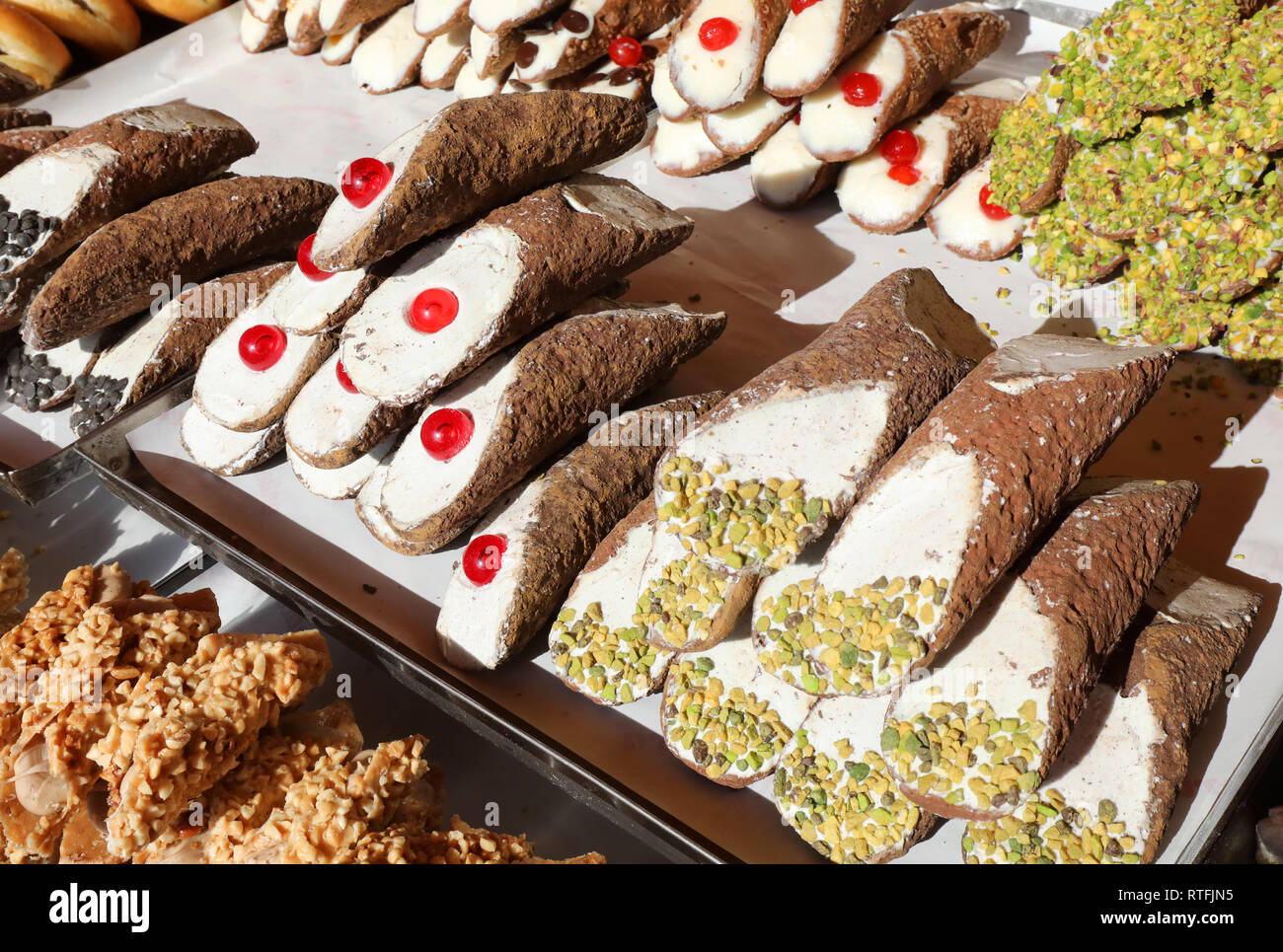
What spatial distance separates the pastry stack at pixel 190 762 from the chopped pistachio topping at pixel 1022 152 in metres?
2.10

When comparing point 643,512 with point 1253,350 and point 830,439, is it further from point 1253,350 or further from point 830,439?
point 1253,350

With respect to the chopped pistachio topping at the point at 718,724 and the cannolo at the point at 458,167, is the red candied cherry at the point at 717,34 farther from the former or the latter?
the chopped pistachio topping at the point at 718,724

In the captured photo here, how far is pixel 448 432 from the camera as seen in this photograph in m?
2.23

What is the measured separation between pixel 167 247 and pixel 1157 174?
2.61 m

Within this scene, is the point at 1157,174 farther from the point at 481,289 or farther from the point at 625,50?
the point at 625,50

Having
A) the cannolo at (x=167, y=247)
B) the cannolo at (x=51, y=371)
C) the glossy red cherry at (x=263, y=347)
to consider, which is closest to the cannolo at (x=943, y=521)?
the glossy red cherry at (x=263, y=347)

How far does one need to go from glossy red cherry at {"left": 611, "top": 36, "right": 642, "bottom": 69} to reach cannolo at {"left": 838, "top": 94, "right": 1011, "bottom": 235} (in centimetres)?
92

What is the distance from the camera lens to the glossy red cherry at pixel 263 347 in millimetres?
2570

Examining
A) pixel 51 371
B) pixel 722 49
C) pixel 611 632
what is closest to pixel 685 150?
pixel 722 49

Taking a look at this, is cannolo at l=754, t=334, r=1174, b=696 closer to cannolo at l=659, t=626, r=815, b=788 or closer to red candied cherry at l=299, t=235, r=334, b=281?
cannolo at l=659, t=626, r=815, b=788

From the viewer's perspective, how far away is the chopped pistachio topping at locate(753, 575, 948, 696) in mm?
1645

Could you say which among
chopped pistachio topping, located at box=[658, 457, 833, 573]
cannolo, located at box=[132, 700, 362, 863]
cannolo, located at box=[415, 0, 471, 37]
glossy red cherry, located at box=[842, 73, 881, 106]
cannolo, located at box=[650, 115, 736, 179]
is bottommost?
cannolo, located at box=[132, 700, 362, 863]

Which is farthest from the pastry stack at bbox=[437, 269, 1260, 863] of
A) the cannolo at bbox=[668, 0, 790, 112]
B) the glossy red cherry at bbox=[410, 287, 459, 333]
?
the cannolo at bbox=[668, 0, 790, 112]

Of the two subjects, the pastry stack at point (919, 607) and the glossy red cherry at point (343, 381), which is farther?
the glossy red cherry at point (343, 381)
